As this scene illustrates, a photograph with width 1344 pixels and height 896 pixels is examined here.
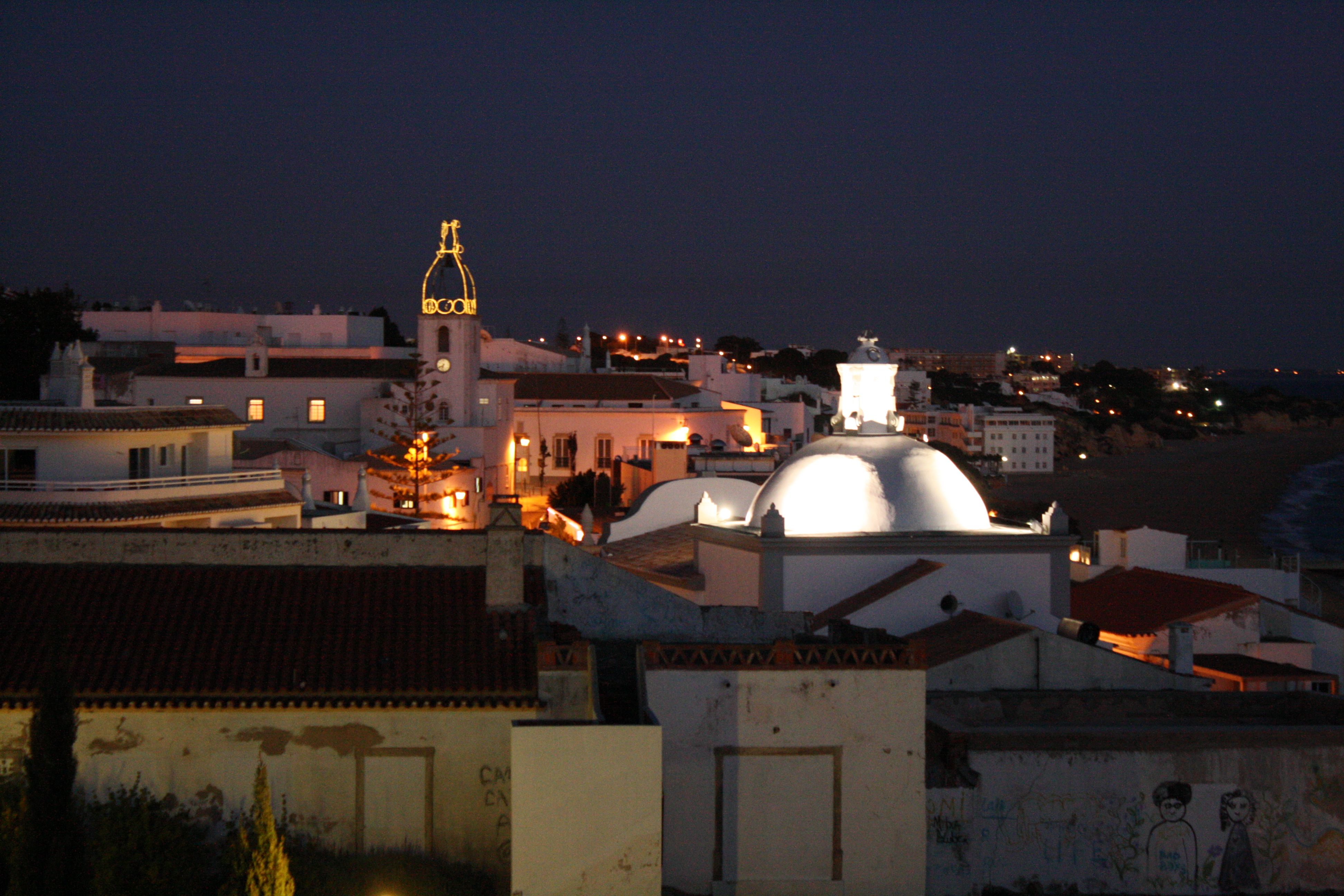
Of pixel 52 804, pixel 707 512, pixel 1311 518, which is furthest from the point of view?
pixel 1311 518

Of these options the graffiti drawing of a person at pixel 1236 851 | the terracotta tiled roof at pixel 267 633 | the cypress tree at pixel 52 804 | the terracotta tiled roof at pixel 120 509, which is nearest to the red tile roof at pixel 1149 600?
the graffiti drawing of a person at pixel 1236 851

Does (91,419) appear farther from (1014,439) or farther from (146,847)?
(1014,439)

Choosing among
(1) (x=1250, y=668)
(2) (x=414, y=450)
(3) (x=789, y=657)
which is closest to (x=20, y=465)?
(3) (x=789, y=657)

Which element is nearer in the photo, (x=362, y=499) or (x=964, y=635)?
(x=964, y=635)

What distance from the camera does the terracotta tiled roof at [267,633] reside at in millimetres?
14156

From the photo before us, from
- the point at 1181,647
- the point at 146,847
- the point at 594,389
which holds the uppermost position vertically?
the point at 594,389

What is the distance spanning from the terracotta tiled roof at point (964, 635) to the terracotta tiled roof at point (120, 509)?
13.5 meters

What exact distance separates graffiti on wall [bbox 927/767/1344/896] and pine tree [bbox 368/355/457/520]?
32504 mm

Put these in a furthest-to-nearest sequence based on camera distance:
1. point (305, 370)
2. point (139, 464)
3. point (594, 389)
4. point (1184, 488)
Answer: point (1184, 488)
point (594, 389)
point (305, 370)
point (139, 464)

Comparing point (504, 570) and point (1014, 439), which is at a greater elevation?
point (1014, 439)

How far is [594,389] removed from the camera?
69.5m

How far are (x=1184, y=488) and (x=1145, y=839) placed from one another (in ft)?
317

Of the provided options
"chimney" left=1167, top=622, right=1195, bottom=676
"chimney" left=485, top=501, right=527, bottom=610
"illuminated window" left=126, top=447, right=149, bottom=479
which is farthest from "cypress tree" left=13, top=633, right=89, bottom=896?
"illuminated window" left=126, top=447, right=149, bottom=479

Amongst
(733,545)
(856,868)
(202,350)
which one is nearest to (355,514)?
(733,545)
